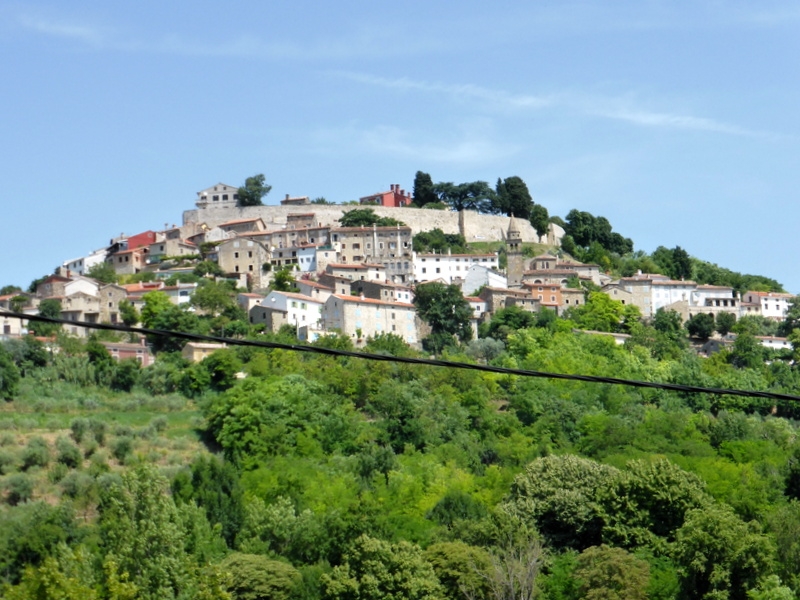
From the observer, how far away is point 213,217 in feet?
339

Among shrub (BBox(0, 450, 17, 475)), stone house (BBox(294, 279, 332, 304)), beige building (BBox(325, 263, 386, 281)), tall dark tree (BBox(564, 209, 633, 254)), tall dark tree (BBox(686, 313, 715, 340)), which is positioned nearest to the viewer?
shrub (BBox(0, 450, 17, 475))

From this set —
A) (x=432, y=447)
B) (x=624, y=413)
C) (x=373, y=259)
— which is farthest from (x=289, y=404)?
(x=373, y=259)

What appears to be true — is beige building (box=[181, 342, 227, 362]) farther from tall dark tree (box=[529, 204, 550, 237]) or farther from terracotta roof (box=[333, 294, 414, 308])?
tall dark tree (box=[529, 204, 550, 237])

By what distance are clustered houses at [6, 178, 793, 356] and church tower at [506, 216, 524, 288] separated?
3.3 inches

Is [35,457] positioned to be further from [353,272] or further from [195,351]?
[353,272]

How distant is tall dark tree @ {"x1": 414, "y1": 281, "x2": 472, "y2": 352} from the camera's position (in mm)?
80938

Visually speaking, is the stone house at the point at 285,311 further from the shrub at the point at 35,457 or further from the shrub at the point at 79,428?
the shrub at the point at 35,457

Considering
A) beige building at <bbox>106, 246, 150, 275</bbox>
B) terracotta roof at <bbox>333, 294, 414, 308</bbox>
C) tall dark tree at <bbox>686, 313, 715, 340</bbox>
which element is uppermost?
beige building at <bbox>106, 246, 150, 275</bbox>

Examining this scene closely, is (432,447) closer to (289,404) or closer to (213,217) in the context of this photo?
(289,404)

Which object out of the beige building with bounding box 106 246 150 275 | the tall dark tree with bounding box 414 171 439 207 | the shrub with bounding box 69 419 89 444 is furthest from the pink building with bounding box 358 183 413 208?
the shrub with bounding box 69 419 89 444

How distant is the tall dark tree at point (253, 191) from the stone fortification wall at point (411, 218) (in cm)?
104

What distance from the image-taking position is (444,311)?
266 feet

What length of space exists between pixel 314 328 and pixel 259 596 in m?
40.7

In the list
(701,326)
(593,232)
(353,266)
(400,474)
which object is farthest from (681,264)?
(400,474)
